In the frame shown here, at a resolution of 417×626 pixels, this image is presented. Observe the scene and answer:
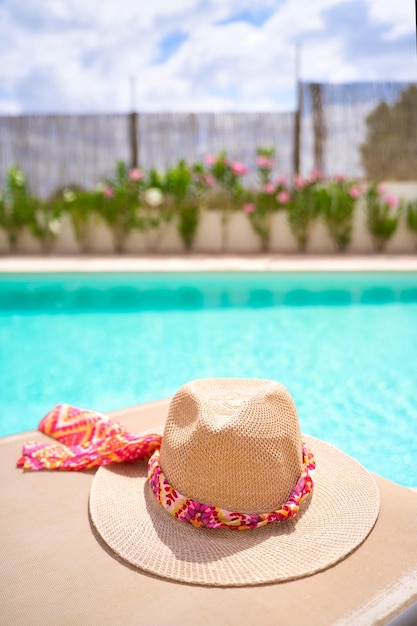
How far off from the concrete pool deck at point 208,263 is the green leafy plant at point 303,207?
512 millimetres

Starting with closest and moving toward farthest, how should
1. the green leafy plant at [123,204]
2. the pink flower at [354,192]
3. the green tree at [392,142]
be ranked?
the pink flower at [354,192] → the green leafy plant at [123,204] → the green tree at [392,142]

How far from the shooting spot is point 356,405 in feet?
13.2

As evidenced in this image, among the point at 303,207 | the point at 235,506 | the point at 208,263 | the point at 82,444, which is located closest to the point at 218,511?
A: the point at 235,506

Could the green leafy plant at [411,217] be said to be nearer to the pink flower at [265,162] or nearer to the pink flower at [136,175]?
the pink flower at [265,162]

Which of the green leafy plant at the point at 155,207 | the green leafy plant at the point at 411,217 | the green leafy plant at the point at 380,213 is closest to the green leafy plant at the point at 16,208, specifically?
the green leafy plant at the point at 155,207

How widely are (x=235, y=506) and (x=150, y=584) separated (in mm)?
295

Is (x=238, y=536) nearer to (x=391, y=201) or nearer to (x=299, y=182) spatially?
(x=299, y=182)

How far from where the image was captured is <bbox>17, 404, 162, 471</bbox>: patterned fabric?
2053 millimetres

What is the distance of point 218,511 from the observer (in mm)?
1628

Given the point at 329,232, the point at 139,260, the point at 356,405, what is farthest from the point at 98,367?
the point at 329,232

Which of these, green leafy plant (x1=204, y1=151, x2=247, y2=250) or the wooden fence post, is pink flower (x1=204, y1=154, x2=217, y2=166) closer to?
green leafy plant (x1=204, y1=151, x2=247, y2=250)

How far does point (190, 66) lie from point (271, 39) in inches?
141

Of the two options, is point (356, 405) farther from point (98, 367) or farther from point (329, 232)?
point (329, 232)

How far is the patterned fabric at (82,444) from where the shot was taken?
2.05 meters
